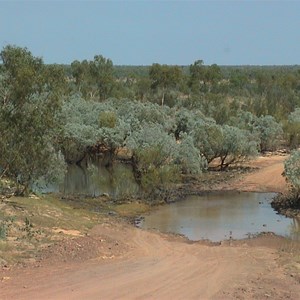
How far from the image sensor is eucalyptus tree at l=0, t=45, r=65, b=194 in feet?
63.5

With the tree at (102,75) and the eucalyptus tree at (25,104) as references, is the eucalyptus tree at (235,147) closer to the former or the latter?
the eucalyptus tree at (25,104)

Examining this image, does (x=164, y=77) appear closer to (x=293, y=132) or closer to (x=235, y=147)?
(x=293, y=132)

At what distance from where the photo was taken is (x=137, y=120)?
49.6 meters

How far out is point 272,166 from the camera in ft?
156

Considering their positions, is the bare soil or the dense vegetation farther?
the dense vegetation

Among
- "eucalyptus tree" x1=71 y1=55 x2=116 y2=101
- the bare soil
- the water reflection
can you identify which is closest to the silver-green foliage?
the bare soil

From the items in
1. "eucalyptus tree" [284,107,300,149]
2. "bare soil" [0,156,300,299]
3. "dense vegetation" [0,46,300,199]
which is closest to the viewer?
"bare soil" [0,156,300,299]

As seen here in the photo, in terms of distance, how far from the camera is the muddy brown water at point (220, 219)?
27.3m

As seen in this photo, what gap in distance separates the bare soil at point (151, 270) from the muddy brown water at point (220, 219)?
9.44ft

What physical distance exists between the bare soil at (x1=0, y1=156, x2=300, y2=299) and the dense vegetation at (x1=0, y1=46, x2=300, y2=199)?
376 centimetres

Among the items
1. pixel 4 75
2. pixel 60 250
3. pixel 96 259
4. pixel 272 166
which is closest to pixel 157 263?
pixel 96 259

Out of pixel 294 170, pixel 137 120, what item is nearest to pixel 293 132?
pixel 137 120

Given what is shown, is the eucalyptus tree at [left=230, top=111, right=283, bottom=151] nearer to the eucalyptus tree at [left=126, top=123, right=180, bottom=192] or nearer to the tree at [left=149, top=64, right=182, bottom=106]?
the eucalyptus tree at [left=126, top=123, right=180, bottom=192]

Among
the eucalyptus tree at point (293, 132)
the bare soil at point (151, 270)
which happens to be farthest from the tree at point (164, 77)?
the bare soil at point (151, 270)
